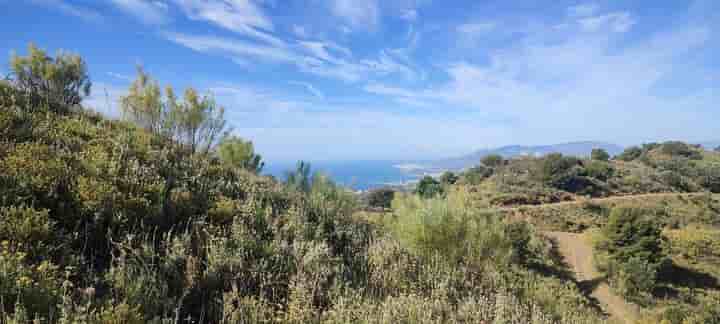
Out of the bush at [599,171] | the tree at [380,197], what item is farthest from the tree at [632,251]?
the bush at [599,171]

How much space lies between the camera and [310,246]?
3516 millimetres

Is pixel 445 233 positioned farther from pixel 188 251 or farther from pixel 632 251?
pixel 632 251

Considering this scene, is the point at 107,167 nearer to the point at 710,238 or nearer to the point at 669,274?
the point at 669,274

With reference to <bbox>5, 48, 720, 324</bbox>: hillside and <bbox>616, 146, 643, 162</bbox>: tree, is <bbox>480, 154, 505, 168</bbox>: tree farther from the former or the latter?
<bbox>5, 48, 720, 324</bbox>: hillside

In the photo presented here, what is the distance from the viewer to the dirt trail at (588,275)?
44.8ft

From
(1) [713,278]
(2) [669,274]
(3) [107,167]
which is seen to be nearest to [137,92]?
(3) [107,167]

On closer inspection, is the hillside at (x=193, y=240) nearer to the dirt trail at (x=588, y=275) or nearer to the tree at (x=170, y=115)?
the tree at (x=170, y=115)

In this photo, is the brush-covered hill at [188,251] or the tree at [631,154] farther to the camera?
the tree at [631,154]

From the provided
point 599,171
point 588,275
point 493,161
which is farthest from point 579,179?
point 588,275

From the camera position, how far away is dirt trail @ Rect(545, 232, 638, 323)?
13656 millimetres

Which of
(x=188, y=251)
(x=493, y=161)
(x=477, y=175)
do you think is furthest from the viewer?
(x=493, y=161)

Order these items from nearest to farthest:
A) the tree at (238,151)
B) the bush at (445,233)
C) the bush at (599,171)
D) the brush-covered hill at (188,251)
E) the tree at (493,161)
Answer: the brush-covered hill at (188,251), the bush at (445,233), the tree at (238,151), the bush at (599,171), the tree at (493,161)

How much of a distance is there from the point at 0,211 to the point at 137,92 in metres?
6.57

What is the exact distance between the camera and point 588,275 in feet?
62.3
